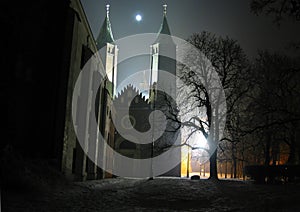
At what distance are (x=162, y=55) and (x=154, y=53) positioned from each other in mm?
2973

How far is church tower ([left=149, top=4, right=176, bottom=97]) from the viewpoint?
4925 centimetres

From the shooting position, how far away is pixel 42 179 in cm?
1321

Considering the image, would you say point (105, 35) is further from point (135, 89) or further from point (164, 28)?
point (135, 89)

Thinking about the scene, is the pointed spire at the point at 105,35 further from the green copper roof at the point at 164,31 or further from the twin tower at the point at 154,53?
the green copper roof at the point at 164,31

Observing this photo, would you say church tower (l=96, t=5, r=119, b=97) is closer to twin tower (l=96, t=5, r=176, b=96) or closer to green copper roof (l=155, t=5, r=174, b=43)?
twin tower (l=96, t=5, r=176, b=96)

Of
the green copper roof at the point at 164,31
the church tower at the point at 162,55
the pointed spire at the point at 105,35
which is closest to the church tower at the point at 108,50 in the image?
the pointed spire at the point at 105,35

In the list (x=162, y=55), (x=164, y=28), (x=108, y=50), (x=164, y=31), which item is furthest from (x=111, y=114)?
(x=164, y=28)

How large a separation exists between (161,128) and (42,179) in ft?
48.9

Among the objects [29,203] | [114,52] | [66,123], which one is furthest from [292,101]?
[114,52]

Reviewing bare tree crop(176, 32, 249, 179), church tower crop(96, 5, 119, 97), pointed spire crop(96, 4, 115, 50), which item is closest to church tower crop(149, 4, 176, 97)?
church tower crop(96, 5, 119, 97)

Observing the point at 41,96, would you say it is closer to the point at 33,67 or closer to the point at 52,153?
the point at 33,67

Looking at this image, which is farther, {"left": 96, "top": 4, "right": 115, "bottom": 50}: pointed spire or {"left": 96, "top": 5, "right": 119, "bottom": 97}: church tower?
{"left": 96, "top": 4, "right": 115, "bottom": 50}: pointed spire

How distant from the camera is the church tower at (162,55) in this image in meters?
49.2

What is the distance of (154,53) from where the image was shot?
52531 millimetres
